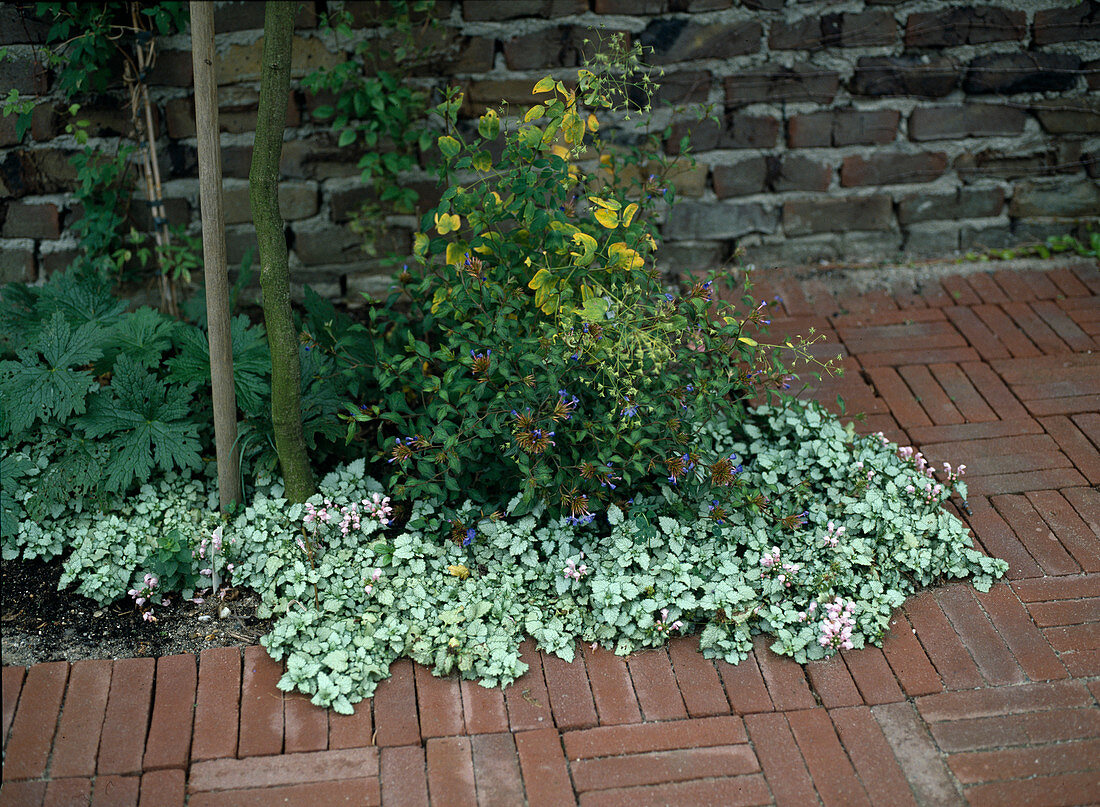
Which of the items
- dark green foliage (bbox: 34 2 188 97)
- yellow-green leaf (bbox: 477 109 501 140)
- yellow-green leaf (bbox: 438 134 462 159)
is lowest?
yellow-green leaf (bbox: 438 134 462 159)

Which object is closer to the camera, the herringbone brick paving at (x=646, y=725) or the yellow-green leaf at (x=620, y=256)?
the herringbone brick paving at (x=646, y=725)

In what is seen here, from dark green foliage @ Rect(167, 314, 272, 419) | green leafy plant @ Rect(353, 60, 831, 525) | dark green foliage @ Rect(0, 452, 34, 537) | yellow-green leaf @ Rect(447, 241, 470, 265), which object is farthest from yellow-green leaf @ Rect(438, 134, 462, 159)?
dark green foliage @ Rect(0, 452, 34, 537)

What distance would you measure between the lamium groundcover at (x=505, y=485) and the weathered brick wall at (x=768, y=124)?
923 millimetres

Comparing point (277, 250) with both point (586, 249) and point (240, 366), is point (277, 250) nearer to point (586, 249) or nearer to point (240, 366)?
point (240, 366)

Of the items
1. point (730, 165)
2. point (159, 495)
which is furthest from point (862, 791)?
point (730, 165)

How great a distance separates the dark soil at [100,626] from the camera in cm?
240

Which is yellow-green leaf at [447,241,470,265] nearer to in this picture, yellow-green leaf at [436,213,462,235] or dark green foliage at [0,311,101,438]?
yellow-green leaf at [436,213,462,235]

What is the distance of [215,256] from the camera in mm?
2484

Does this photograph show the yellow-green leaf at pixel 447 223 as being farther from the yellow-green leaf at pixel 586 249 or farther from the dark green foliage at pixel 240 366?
the dark green foliage at pixel 240 366

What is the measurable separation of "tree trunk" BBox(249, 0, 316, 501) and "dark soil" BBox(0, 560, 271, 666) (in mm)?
429

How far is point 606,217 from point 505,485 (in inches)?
34.1

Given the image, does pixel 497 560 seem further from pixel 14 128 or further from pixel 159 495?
pixel 14 128

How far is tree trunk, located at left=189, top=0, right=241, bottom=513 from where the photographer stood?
7.66 ft

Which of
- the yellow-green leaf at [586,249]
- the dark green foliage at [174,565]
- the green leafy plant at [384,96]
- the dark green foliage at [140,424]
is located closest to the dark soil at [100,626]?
the dark green foliage at [174,565]
